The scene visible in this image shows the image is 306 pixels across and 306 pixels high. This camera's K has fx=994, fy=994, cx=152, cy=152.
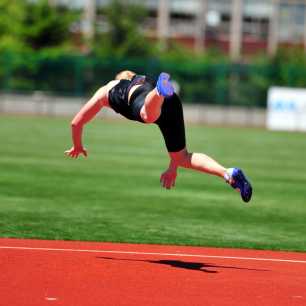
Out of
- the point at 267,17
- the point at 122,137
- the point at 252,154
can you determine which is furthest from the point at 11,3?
the point at 252,154

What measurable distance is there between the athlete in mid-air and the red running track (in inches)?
38.1

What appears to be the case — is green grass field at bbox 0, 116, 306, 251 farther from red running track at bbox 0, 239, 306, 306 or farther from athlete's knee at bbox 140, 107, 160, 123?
athlete's knee at bbox 140, 107, 160, 123

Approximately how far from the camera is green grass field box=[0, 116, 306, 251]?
1286cm

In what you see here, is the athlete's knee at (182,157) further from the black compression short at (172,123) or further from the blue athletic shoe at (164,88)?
the blue athletic shoe at (164,88)

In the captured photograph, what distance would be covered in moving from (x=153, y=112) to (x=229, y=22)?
82.1 metres

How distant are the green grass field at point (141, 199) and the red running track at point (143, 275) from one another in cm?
104

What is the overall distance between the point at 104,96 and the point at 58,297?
2902mm

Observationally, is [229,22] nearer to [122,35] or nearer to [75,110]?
[122,35]

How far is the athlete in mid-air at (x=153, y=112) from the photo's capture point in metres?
10.0

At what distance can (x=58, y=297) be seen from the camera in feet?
26.1

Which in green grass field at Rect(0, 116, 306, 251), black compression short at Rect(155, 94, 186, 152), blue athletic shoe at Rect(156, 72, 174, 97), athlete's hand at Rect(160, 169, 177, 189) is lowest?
green grass field at Rect(0, 116, 306, 251)

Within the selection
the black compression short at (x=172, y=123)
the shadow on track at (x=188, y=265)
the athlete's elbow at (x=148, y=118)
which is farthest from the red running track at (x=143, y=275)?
the athlete's elbow at (x=148, y=118)

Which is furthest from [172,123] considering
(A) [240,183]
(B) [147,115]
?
(A) [240,183]

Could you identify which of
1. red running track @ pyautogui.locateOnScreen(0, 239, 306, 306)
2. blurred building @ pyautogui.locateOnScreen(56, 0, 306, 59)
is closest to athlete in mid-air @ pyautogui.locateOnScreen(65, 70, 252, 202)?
red running track @ pyautogui.locateOnScreen(0, 239, 306, 306)
